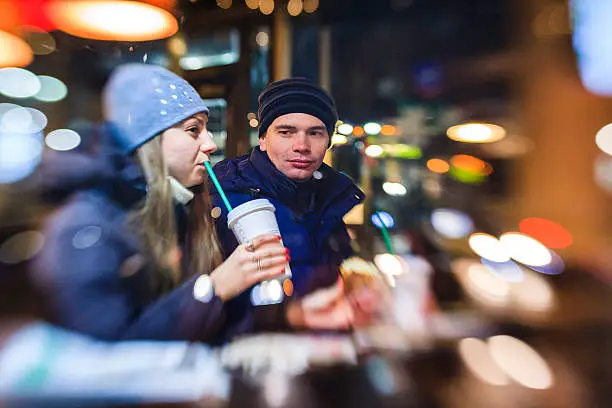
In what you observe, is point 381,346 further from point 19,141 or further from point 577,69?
point 19,141

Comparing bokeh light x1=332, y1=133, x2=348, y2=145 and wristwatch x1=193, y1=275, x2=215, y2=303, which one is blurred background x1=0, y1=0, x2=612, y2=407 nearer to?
bokeh light x1=332, y1=133, x2=348, y2=145

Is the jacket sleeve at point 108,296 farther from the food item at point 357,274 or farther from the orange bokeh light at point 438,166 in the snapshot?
the orange bokeh light at point 438,166

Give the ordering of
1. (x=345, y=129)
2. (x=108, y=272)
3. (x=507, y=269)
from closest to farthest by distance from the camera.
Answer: (x=108, y=272) → (x=345, y=129) → (x=507, y=269)

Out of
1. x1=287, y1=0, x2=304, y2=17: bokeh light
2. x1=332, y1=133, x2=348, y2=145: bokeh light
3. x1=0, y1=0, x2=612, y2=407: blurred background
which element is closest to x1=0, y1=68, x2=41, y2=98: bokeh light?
x1=0, y1=0, x2=612, y2=407: blurred background

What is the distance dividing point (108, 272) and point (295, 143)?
1.98 ft

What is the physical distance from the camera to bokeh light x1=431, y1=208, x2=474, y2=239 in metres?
1.33

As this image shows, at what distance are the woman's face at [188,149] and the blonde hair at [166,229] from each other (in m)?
0.02

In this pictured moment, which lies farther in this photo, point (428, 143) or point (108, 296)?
point (428, 143)

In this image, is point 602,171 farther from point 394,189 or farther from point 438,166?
point 394,189

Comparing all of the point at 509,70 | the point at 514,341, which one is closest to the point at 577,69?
the point at 509,70

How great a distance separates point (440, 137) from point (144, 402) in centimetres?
111

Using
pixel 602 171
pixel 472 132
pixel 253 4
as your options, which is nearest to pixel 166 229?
pixel 253 4

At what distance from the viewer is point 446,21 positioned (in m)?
1.31

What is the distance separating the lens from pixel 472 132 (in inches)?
51.4
